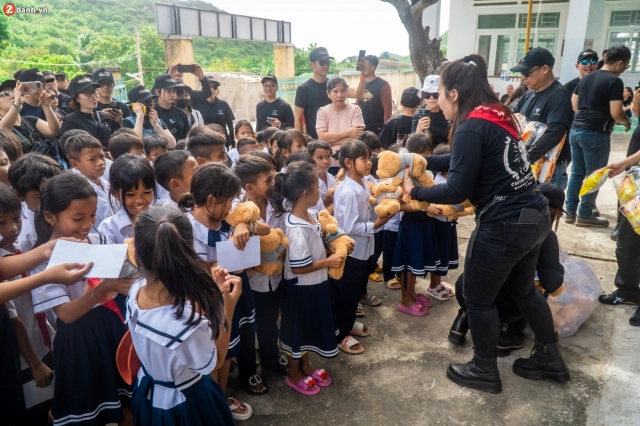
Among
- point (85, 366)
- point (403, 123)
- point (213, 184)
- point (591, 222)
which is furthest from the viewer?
point (591, 222)

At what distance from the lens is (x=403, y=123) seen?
15.4 ft

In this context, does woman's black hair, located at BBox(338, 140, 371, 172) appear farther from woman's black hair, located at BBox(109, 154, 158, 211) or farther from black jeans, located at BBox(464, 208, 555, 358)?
woman's black hair, located at BBox(109, 154, 158, 211)

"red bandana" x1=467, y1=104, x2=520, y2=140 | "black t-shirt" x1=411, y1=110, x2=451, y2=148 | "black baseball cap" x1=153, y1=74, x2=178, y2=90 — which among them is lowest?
"black t-shirt" x1=411, y1=110, x2=451, y2=148

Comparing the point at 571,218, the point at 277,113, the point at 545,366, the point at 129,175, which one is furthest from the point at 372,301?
the point at 571,218

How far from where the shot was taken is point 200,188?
2.26 meters

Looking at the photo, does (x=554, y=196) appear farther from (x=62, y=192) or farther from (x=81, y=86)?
(x=81, y=86)

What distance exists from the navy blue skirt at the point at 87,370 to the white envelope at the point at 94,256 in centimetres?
49

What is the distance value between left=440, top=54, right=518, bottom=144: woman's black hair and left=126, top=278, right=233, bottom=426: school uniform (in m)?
1.73

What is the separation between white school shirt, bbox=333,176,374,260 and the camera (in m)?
3.05

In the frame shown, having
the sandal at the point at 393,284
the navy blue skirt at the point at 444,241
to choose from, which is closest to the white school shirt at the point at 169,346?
the navy blue skirt at the point at 444,241

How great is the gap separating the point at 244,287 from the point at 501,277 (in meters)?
1.44

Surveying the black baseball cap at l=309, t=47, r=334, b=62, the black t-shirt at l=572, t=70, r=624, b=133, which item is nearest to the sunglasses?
the black t-shirt at l=572, t=70, r=624, b=133

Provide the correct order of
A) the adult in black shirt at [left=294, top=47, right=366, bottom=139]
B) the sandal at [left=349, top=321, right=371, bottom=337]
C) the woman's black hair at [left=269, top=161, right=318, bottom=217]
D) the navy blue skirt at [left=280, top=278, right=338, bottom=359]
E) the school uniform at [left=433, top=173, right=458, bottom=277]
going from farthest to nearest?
the adult in black shirt at [left=294, top=47, right=366, bottom=139] < the school uniform at [left=433, top=173, right=458, bottom=277] < the sandal at [left=349, top=321, right=371, bottom=337] < the navy blue skirt at [left=280, top=278, right=338, bottom=359] < the woman's black hair at [left=269, top=161, right=318, bottom=217]

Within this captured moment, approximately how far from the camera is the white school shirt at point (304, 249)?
2531 millimetres
